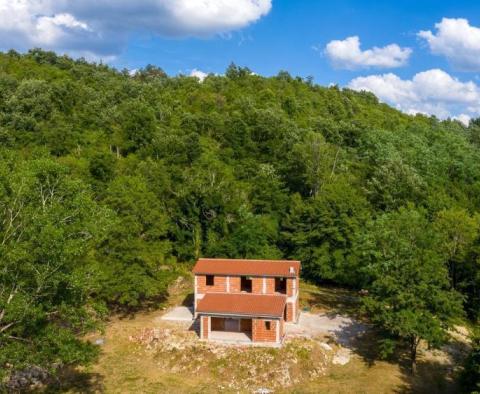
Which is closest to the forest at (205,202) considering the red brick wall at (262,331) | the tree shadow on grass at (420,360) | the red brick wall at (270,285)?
the tree shadow on grass at (420,360)

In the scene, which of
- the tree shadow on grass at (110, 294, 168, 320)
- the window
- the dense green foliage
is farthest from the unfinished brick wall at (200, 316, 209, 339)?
the dense green foliage

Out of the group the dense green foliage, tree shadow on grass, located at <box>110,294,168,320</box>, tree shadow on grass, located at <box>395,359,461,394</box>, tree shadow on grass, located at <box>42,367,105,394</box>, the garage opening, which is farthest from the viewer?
tree shadow on grass, located at <box>110,294,168,320</box>

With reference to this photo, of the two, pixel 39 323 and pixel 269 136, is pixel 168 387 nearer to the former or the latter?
pixel 39 323

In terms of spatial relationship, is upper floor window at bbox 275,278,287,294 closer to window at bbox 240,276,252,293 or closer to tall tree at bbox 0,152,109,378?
window at bbox 240,276,252,293

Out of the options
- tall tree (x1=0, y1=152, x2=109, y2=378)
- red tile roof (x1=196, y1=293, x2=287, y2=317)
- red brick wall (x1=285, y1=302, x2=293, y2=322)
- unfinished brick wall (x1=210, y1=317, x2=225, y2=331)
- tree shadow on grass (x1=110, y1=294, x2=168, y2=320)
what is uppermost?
tall tree (x1=0, y1=152, x2=109, y2=378)

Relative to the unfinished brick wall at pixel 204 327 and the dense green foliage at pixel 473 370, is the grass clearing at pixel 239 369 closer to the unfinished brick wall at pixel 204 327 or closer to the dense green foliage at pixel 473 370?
the unfinished brick wall at pixel 204 327

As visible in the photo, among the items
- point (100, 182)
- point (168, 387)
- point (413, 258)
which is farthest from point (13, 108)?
point (413, 258)

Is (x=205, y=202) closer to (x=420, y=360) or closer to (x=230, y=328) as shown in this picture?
(x=230, y=328)

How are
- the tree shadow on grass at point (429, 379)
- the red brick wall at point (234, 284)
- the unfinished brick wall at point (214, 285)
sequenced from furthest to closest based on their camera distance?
1. the unfinished brick wall at point (214, 285)
2. the red brick wall at point (234, 284)
3. the tree shadow on grass at point (429, 379)

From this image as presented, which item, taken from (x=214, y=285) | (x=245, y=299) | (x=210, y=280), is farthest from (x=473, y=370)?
(x=210, y=280)
